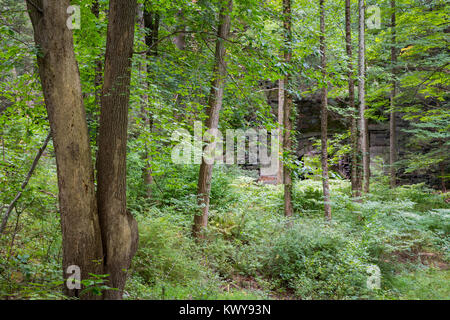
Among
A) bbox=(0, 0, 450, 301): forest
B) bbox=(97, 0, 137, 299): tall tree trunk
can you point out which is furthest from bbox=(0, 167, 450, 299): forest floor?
bbox=(97, 0, 137, 299): tall tree trunk

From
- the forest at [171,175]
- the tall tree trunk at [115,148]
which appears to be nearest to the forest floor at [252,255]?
the forest at [171,175]

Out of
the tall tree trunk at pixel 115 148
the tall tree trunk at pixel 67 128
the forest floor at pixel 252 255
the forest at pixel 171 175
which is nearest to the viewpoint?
the tall tree trunk at pixel 67 128

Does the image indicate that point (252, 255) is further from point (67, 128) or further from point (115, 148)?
point (67, 128)

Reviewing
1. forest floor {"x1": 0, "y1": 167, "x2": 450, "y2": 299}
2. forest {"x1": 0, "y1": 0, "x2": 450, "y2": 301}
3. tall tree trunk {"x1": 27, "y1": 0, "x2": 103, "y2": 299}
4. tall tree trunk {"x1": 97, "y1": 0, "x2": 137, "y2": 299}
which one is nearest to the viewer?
tall tree trunk {"x1": 27, "y1": 0, "x2": 103, "y2": 299}

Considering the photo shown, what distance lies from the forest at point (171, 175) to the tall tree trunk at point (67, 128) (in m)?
0.01

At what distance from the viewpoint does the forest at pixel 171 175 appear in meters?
3.69

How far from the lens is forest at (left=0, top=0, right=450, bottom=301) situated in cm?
369

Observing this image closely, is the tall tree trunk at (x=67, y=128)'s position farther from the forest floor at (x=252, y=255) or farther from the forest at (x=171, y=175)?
the forest floor at (x=252, y=255)

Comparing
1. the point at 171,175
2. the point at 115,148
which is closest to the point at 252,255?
the point at 171,175

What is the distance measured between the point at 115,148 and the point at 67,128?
610mm

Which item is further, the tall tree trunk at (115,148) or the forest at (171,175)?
the tall tree trunk at (115,148)

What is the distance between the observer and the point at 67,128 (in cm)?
362

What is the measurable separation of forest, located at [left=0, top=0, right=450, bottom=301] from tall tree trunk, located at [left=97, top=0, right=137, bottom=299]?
0.06ft

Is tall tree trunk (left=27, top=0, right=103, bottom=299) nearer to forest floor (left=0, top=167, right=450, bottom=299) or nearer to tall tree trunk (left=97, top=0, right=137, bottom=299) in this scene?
tall tree trunk (left=97, top=0, right=137, bottom=299)
